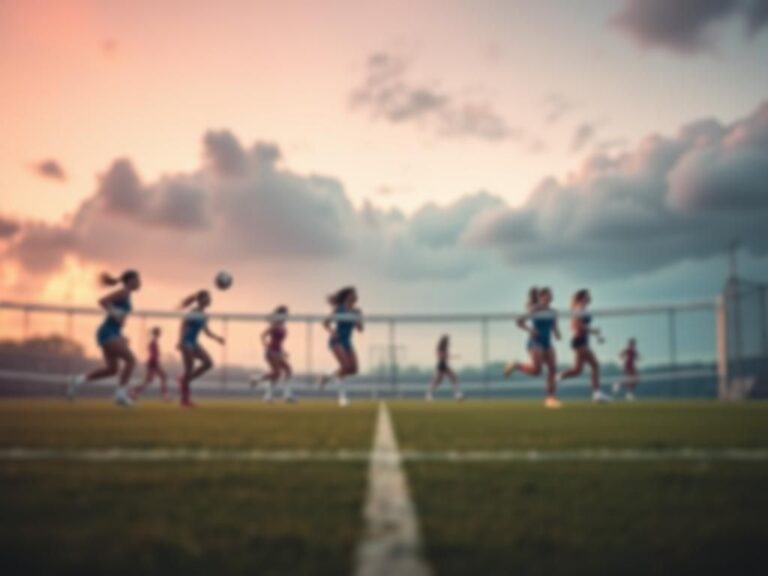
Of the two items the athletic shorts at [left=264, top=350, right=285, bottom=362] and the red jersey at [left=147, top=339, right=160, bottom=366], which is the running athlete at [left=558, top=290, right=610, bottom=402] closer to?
the athletic shorts at [left=264, top=350, right=285, bottom=362]

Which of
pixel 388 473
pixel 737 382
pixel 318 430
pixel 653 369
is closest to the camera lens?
pixel 388 473

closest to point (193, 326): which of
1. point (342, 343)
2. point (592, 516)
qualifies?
point (342, 343)

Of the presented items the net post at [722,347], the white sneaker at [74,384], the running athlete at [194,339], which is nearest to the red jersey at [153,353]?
the white sneaker at [74,384]

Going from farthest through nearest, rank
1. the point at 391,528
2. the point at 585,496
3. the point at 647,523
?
the point at 585,496 < the point at 647,523 < the point at 391,528

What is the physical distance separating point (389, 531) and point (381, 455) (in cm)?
190

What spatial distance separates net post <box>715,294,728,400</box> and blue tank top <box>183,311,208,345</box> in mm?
16395

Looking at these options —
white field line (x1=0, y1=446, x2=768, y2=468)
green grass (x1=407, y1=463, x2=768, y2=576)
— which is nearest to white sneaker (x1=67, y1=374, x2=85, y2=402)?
white field line (x1=0, y1=446, x2=768, y2=468)

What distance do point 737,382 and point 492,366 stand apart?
8.37 meters

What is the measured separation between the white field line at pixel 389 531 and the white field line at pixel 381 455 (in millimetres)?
A: 517

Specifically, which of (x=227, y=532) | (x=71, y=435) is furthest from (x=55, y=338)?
(x=227, y=532)

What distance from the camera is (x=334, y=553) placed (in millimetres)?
1816

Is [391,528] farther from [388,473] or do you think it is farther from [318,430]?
[318,430]

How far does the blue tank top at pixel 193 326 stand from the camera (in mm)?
13320

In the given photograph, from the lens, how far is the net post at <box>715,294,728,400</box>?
22109 mm
